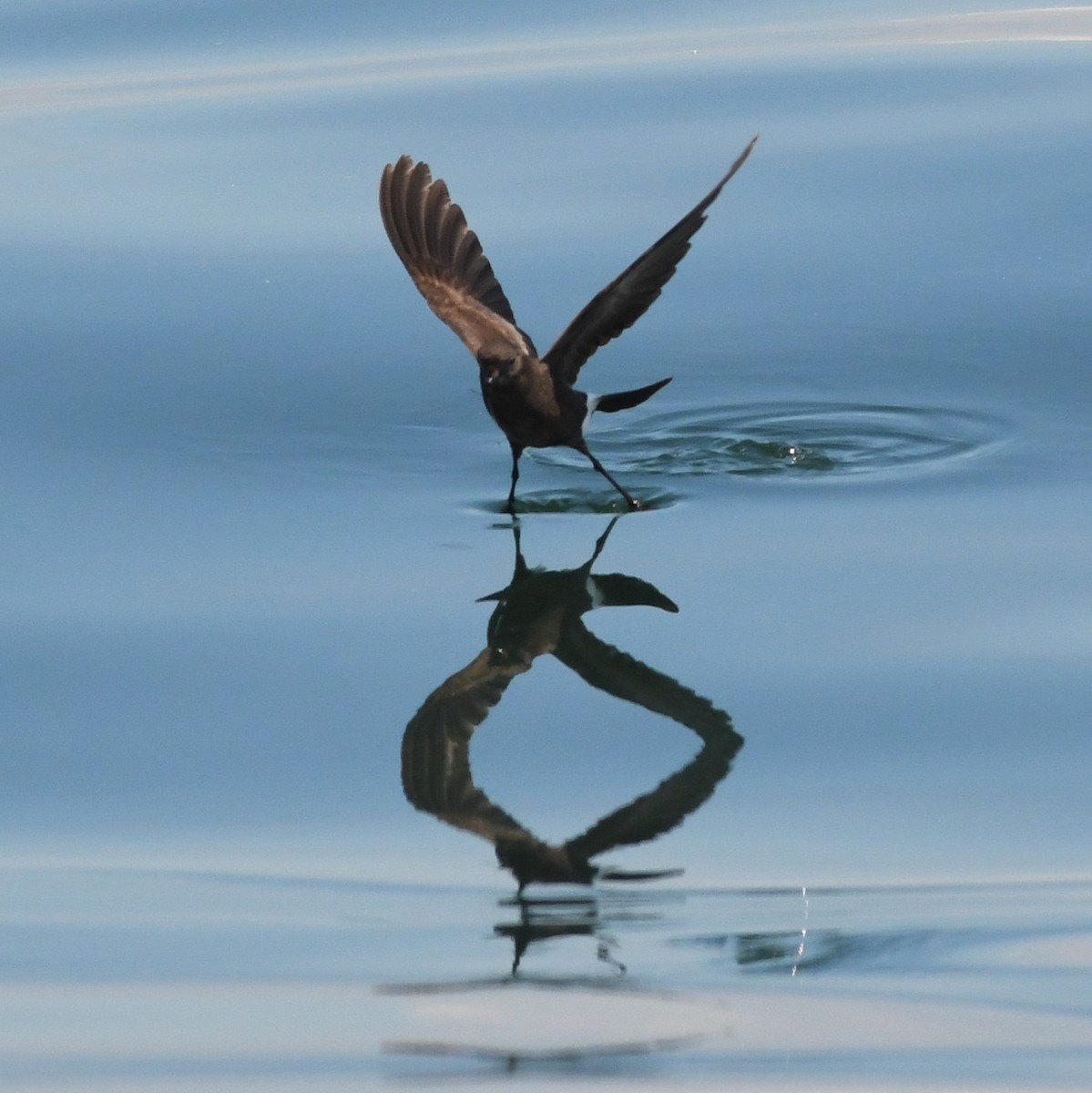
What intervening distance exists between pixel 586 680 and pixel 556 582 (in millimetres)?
555

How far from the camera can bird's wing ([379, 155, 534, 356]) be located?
583cm

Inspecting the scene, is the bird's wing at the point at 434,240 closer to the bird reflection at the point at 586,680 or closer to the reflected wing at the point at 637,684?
the bird reflection at the point at 586,680

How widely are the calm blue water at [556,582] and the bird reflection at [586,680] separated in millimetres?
11

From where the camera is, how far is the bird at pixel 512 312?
5.04 metres

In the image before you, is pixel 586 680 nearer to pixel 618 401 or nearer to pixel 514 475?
pixel 514 475

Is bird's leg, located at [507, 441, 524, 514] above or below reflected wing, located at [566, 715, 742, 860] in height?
above

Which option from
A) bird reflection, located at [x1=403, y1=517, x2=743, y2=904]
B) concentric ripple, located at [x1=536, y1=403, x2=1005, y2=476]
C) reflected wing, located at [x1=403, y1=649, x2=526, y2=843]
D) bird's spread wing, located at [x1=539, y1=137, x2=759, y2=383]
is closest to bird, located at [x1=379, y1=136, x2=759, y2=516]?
bird's spread wing, located at [x1=539, y1=137, x2=759, y2=383]

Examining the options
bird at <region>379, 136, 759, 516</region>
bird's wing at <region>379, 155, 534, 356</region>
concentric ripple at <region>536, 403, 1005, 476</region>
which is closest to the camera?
bird at <region>379, 136, 759, 516</region>

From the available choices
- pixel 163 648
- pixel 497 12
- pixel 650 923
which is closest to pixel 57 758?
pixel 163 648

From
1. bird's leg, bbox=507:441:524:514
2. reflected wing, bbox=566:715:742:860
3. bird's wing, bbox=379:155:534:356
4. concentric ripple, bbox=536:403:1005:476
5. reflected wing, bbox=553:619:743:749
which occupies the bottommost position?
reflected wing, bbox=566:715:742:860

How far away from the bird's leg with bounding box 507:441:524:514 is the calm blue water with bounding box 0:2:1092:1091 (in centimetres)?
6

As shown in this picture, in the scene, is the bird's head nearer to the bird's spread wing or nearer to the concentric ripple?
the bird's spread wing

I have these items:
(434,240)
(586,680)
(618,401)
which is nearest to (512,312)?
(434,240)

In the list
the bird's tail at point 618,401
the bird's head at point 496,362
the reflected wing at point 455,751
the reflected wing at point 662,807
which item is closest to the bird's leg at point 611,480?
the bird's tail at point 618,401
